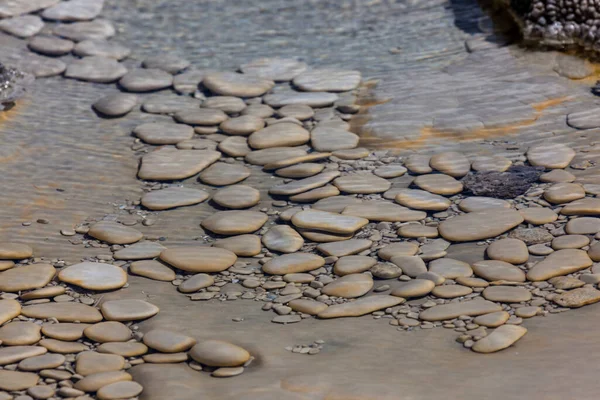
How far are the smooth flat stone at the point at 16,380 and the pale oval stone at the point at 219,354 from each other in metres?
0.48

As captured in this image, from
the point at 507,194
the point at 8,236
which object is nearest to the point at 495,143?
the point at 507,194

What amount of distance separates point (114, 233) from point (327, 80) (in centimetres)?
192

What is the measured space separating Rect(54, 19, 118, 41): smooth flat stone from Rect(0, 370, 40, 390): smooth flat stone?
337 centimetres

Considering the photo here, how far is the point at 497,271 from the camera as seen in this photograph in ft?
9.29

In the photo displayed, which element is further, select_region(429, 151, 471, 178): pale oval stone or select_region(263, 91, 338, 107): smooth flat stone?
select_region(263, 91, 338, 107): smooth flat stone

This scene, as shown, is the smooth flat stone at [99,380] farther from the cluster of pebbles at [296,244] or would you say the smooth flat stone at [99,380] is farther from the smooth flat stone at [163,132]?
the smooth flat stone at [163,132]

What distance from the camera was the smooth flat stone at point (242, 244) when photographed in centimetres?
311

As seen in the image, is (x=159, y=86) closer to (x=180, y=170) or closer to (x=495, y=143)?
(x=180, y=170)

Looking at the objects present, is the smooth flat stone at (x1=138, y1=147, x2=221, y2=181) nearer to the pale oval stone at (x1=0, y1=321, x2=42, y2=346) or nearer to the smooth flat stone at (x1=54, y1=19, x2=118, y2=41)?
the pale oval stone at (x1=0, y1=321, x2=42, y2=346)

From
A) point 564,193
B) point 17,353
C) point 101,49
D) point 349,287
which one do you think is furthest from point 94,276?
point 101,49

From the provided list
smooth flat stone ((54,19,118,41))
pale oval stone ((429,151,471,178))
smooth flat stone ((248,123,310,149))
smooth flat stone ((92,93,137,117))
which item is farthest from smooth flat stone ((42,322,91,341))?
smooth flat stone ((54,19,118,41))

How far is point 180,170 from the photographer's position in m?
3.76

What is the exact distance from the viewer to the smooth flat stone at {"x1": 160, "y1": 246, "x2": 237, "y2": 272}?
299cm

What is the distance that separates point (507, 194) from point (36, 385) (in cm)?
214
